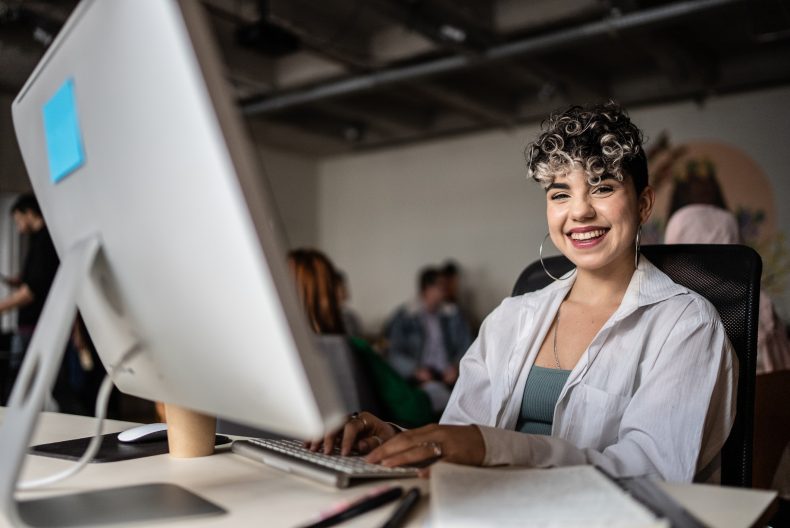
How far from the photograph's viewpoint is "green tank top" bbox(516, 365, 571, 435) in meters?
1.40

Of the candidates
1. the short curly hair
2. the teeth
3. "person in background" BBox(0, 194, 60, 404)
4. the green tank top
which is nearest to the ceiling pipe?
"person in background" BBox(0, 194, 60, 404)

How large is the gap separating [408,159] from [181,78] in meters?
7.14

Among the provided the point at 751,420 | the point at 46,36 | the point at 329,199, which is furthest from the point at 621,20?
the point at 329,199

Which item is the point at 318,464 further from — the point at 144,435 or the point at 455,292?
the point at 455,292

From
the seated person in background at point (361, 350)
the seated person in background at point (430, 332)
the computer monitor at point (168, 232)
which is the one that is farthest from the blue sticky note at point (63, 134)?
the seated person in background at point (430, 332)

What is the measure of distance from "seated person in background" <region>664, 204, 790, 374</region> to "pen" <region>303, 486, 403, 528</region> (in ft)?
6.86

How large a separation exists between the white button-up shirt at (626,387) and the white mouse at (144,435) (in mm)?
567

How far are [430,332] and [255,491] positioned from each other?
5467 millimetres

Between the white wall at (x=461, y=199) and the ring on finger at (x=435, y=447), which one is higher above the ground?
the white wall at (x=461, y=199)

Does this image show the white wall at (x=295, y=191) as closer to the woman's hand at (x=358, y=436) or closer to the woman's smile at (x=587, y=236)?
the woman's smile at (x=587, y=236)

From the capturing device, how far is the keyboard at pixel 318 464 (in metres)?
0.84

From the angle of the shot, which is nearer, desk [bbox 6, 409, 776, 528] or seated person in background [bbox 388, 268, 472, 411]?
desk [bbox 6, 409, 776, 528]

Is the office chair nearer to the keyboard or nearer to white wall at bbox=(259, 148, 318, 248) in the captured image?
the keyboard

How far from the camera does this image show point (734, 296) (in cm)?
136
